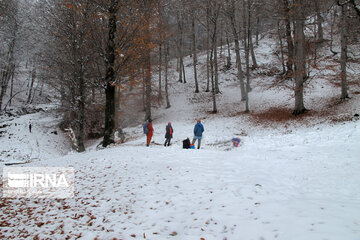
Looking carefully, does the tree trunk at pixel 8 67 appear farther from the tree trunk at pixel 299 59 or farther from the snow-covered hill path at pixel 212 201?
the tree trunk at pixel 299 59

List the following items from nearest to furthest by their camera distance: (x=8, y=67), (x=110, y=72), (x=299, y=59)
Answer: (x=110, y=72) → (x=299, y=59) → (x=8, y=67)

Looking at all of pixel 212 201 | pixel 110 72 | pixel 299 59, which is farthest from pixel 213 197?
pixel 299 59

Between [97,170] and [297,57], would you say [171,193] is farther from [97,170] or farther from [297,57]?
[297,57]

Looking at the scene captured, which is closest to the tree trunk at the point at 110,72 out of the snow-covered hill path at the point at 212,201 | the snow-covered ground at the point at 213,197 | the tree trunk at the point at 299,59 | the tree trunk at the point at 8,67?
the snow-covered ground at the point at 213,197

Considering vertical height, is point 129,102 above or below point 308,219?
above

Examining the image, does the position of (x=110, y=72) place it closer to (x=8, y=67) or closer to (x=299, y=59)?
(x=299, y=59)

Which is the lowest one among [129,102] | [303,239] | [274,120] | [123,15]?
[303,239]

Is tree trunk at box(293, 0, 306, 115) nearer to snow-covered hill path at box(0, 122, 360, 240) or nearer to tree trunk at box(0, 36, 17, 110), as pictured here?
snow-covered hill path at box(0, 122, 360, 240)

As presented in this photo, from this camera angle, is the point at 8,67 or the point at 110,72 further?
the point at 8,67

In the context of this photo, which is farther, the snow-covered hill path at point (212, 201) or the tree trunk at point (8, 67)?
the tree trunk at point (8, 67)

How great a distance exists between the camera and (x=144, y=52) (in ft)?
40.5

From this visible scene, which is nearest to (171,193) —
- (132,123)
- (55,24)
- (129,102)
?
(55,24)

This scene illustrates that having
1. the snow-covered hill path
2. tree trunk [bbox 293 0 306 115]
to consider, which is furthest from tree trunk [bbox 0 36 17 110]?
tree trunk [bbox 293 0 306 115]

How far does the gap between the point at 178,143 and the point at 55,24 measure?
10761 millimetres
